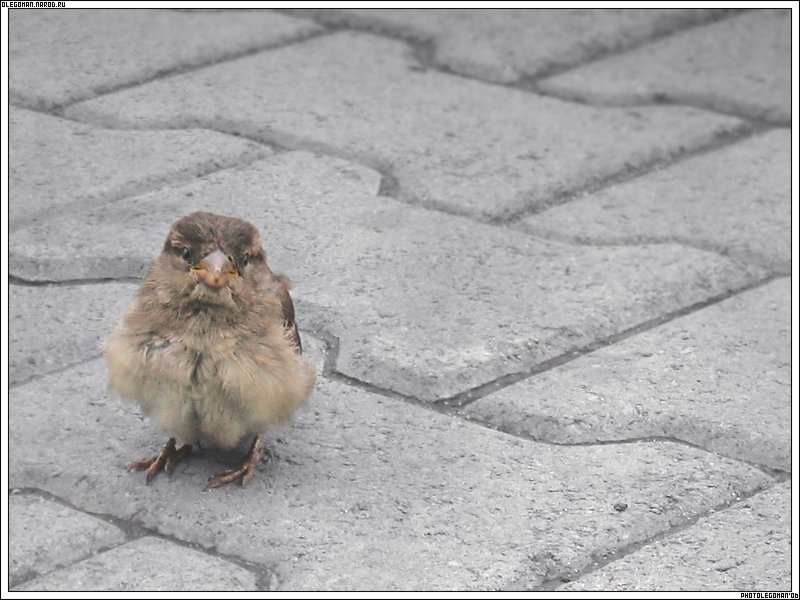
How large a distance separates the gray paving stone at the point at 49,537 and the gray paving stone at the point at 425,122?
1.44 metres

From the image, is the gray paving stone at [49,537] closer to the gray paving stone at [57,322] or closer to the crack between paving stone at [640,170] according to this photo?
the gray paving stone at [57,322]

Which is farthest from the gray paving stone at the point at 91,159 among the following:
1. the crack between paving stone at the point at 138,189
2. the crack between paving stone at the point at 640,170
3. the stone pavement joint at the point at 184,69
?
the crack between paving stone at the point at 640,170

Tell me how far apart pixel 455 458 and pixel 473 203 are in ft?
3.49

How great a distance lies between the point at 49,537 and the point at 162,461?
11.2 inches

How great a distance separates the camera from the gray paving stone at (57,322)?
2896 millimetres

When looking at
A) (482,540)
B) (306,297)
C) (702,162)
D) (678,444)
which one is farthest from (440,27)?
(482,540)

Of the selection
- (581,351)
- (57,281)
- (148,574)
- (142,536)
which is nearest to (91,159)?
(57,281)

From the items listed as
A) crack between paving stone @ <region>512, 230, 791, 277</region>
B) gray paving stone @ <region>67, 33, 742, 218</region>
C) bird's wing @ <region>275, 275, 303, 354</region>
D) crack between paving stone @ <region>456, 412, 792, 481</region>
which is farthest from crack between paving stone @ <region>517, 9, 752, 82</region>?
bird's wing @ <region>275, 275, 303, 354</region>

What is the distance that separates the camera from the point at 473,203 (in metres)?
3.60

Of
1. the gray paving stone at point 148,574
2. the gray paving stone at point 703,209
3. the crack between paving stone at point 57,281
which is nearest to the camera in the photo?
the gray paving stone at point 148,574

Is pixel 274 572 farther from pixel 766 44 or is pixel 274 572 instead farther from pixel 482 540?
pixel 766 44

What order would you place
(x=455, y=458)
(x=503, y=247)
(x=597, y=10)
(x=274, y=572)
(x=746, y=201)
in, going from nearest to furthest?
1. (x=274, y=572)
2. (x=455, y=458)
3. (x=503, y=247)
4. (x=746, y=201)
5. (x=597, y=10)

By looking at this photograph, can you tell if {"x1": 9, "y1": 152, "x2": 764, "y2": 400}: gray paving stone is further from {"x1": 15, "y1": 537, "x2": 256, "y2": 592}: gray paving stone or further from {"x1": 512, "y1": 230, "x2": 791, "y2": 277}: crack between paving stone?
{"x1": 15, "y1": 537, "x2": 256, "y2": 592}: gray paving stone

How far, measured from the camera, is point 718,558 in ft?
7.92
